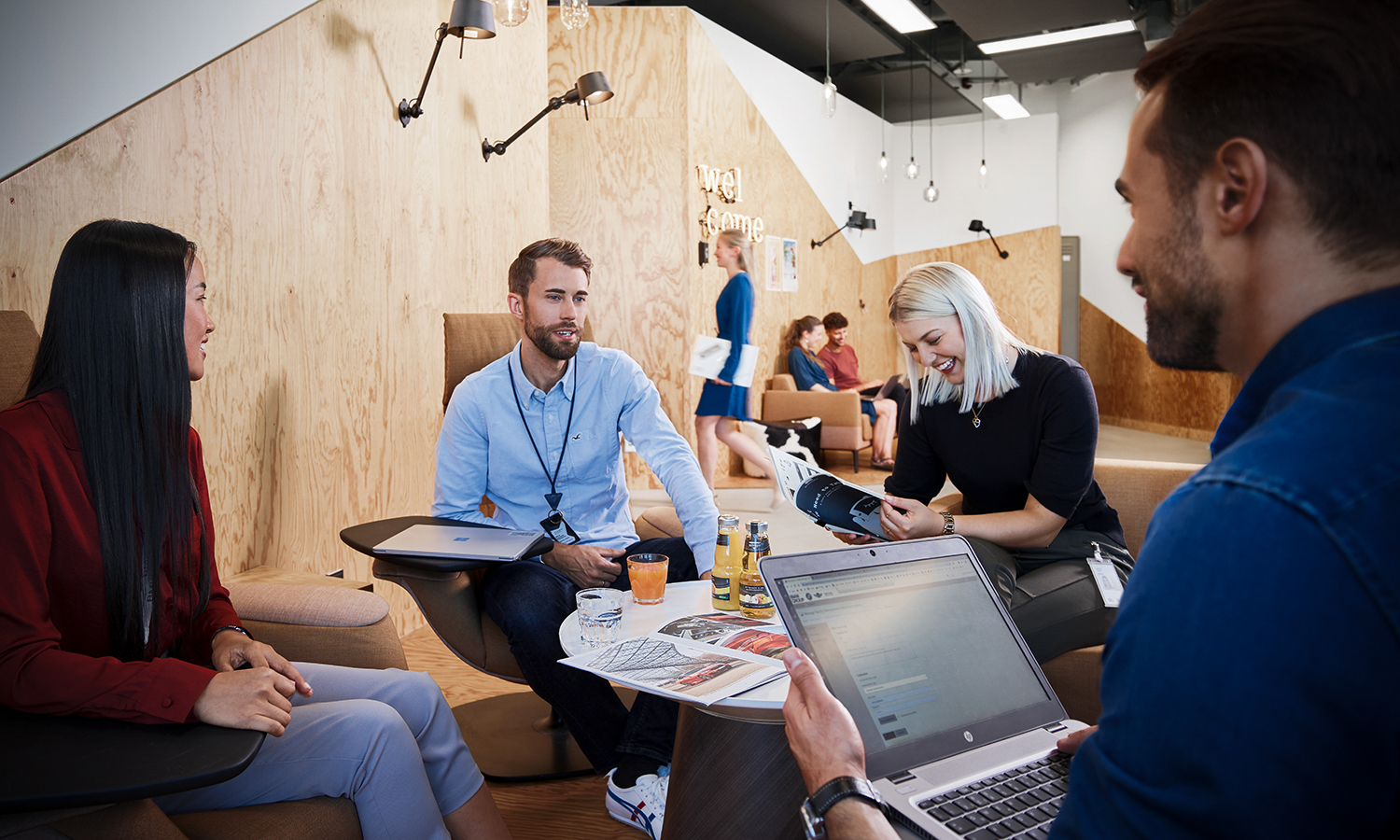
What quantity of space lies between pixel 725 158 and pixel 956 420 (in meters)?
4.92

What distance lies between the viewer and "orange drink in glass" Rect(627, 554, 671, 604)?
1731 millimetres

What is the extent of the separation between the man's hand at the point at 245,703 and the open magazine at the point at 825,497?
3.58 feet

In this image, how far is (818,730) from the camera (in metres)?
0.91

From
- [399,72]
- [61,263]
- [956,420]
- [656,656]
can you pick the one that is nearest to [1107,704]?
[656,656]

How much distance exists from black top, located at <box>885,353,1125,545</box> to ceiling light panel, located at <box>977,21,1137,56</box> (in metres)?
6.56

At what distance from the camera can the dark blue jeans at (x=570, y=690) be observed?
1.90 m

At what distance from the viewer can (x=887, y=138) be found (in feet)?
35.2

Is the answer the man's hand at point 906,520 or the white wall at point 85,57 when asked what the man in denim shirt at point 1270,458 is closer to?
the man's hand at point 906,520

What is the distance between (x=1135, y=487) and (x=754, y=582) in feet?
4.58

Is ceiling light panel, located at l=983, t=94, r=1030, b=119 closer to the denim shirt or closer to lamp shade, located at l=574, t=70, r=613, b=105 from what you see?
lamp shade, located at l=574, t=70, r=613, b=105

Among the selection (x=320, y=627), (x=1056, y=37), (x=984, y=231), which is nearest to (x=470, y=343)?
(x=320, y=627)

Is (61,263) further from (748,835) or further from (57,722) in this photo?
(748,835)

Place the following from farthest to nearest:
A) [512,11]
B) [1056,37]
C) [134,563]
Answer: [1056,37]
[512,11]
[134,563]

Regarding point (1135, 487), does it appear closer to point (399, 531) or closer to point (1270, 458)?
point (399, 531)
